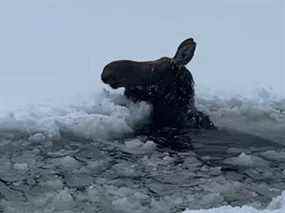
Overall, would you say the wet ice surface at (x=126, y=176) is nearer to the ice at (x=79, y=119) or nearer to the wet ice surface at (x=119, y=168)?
the wet ice surface at (x=119, y=168)

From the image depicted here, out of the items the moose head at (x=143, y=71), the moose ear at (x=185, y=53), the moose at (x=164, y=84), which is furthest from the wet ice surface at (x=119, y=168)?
the moose ear at (x=185, y=53)

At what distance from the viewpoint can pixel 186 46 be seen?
8.59m

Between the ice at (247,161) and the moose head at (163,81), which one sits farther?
the moose head at (163,81)

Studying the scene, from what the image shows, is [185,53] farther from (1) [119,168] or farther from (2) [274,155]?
(1) [119,168]

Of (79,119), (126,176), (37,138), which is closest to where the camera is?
(126,176)

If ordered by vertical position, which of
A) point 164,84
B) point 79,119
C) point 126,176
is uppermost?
point 164,84

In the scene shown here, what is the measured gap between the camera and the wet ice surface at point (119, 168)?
6.21 m

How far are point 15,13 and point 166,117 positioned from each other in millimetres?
5481

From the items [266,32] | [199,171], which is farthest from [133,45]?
[199,171]

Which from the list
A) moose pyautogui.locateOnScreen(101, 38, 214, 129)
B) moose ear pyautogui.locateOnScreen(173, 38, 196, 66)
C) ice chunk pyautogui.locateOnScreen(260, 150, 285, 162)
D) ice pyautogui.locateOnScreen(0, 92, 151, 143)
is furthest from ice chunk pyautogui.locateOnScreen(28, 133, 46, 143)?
ice chunk pyautogui.locateOnScreen(260, 150, 285, 162)

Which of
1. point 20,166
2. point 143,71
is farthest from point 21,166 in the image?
point 143,71

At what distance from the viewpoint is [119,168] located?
7.05 meters

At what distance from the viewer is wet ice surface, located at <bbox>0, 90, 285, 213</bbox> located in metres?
6.21

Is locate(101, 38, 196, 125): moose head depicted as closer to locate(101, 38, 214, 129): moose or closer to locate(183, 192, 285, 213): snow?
locate(101, 38, 214, 129): moose
